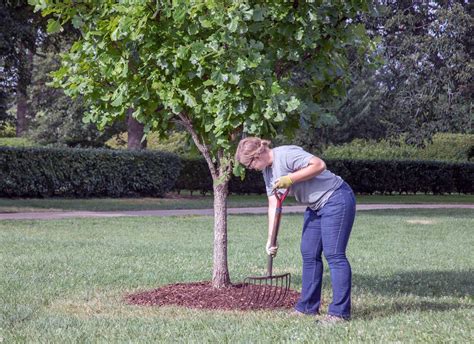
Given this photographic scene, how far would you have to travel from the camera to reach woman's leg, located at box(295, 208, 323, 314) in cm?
651

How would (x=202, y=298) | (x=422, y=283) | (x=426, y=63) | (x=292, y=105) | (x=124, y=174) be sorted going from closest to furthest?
(x=292, y=105) < (x=202, y=298) < (x=422, y=283) < (x=426, y=63) < (x=124, y=174)

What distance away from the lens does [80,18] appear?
7387 millimetres

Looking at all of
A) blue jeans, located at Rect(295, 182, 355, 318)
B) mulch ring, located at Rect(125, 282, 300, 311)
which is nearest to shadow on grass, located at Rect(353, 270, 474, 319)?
blue jeans, located at Rect(295, 182, 355, 318)

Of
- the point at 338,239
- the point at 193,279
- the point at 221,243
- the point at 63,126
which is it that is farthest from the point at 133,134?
the point at 338,239

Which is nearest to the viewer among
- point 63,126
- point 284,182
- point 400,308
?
point 284,182

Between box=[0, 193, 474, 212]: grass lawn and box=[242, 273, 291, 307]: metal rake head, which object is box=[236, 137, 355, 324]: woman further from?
box=[0, 193, 474, 212]: grass lawn

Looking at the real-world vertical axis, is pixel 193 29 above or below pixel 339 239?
above

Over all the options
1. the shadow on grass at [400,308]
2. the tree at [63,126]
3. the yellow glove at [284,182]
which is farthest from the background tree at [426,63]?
the tree at [63,126]

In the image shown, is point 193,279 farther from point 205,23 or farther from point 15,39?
point 15,39

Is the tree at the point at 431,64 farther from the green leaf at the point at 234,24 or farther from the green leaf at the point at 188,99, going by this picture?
the green leaf at the point at 234,24

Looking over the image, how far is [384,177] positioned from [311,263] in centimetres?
2640

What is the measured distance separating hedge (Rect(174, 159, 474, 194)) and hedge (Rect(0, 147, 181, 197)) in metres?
1.90

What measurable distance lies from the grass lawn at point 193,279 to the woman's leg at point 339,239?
0.74 feet

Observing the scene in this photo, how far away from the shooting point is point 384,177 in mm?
32469
